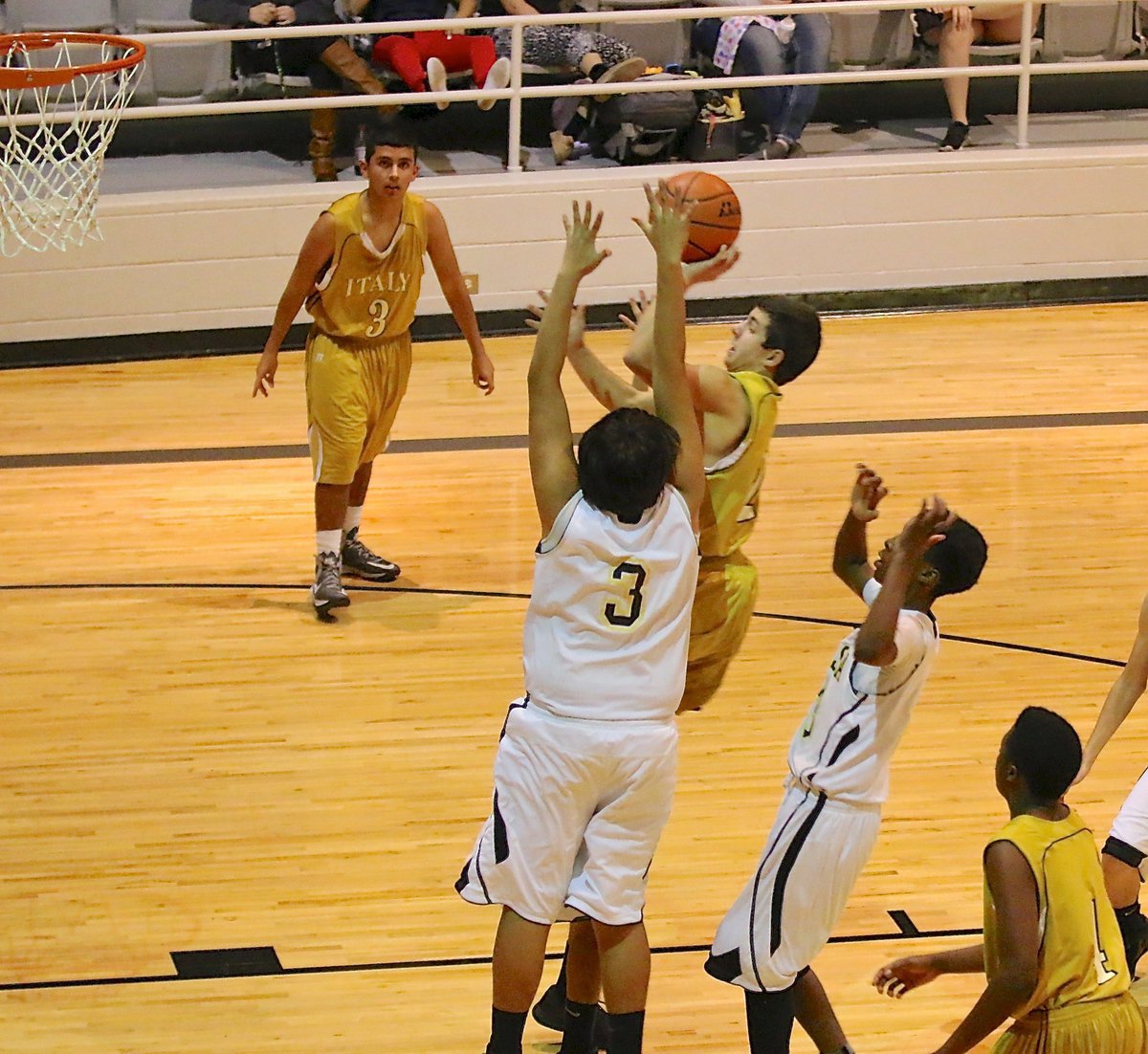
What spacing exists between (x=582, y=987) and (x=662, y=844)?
1.18m

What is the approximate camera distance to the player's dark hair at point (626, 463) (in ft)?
11.0

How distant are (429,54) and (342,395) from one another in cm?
444

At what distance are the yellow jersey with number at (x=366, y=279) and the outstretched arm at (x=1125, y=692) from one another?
331 cm

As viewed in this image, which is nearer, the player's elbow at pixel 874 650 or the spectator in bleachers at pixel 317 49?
the player's elbow at pixel 874 650

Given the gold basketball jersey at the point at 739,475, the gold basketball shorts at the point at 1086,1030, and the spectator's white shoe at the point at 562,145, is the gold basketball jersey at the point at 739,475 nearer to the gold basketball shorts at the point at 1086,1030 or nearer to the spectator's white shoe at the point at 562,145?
the gold basketball shorts at the point at 1086,1030

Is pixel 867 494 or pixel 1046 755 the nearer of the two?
pixel 1046 755

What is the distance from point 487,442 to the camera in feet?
27.7

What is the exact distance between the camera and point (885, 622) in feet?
11.0

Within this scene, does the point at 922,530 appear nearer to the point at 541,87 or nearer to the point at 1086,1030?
the point at 1086,1030

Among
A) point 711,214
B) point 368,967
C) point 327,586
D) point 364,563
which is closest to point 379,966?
point 368,967

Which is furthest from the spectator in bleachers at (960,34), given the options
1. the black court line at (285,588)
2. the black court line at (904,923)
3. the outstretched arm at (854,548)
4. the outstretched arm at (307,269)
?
the outstretched arm at (854,548)

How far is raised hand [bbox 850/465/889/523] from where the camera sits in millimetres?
3549

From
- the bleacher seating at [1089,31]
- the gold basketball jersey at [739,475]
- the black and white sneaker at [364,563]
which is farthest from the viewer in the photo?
the bleacher seating at [1089,31]

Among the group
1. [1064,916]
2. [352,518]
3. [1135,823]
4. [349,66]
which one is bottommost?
[352,518]
